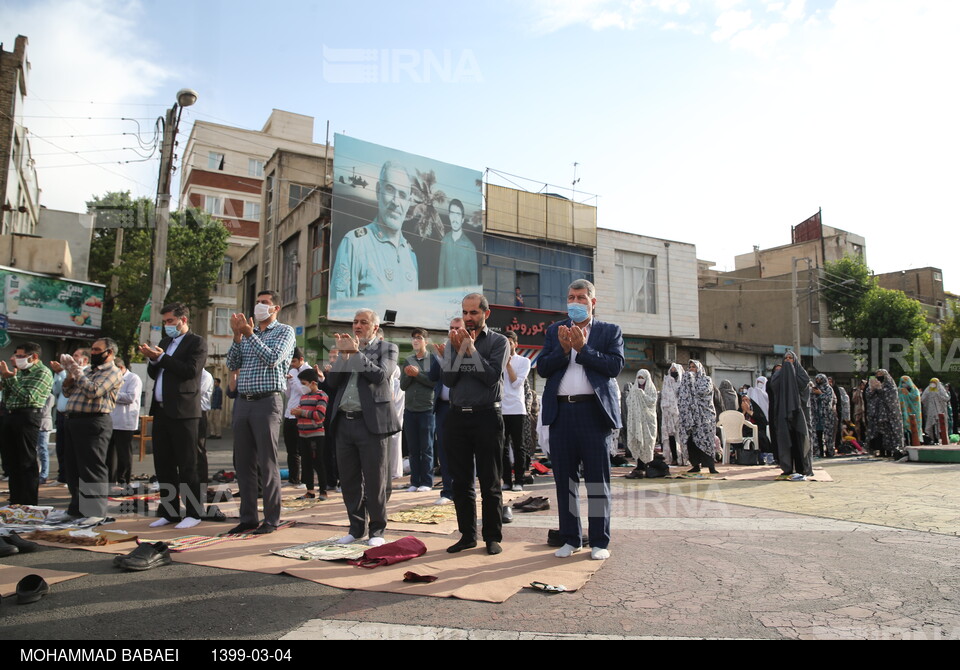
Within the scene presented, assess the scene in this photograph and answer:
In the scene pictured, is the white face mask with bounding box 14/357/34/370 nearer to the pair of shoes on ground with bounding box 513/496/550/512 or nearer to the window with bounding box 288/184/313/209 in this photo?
the pair of shoes on ground with bounding box 513/496/550/512

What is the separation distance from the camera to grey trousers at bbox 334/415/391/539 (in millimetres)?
4945

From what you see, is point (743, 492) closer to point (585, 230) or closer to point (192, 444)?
point (192, 444)

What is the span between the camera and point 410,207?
2181 centimetres

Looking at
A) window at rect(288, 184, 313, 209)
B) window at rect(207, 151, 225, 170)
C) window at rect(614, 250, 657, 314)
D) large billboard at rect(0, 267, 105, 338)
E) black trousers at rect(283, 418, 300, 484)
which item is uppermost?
window at rect(207, 151, 225, 170)

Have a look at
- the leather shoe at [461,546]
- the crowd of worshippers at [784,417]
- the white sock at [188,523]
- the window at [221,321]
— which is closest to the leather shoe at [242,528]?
the white sock at [188,523]

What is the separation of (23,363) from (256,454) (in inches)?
140

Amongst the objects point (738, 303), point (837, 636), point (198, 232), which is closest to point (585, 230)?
point (738, 303)

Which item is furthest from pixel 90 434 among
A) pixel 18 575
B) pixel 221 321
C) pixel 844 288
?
pixel 844 288

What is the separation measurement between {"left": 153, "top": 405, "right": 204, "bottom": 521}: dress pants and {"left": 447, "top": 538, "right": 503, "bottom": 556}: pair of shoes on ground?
2.86m

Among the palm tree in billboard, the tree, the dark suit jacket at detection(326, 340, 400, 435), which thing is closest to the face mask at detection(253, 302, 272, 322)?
the dark suit jacket at detection(326, 340, 400, 435)

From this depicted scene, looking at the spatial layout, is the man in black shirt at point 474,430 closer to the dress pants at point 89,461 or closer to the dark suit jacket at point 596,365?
the dark suit jacket at point 596,365

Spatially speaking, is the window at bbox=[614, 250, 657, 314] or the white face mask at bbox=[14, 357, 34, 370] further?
the window at bbox=[614, 250, 657, 314]

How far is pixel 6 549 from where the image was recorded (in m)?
4.63

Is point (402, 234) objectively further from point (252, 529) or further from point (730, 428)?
point (252, 529)
